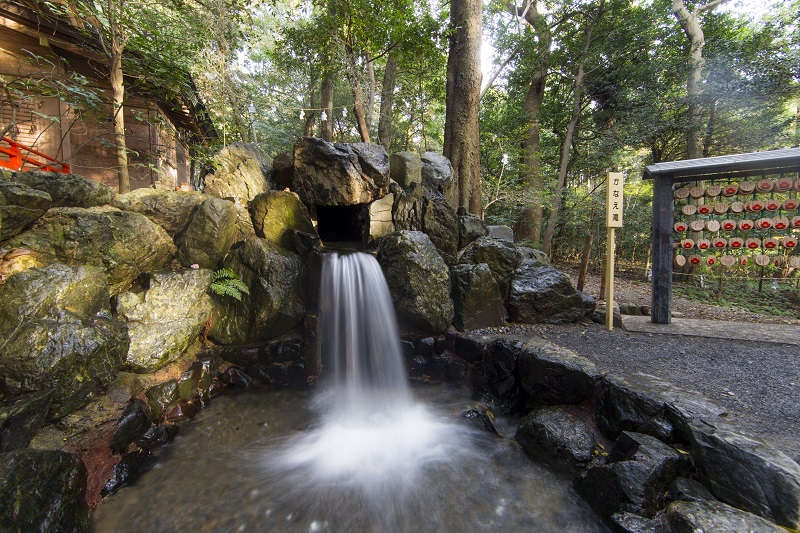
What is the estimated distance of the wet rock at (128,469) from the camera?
3023mm

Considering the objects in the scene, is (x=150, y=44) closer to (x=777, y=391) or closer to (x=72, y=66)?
(x=72, y=66)

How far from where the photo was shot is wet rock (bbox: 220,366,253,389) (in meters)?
4.80

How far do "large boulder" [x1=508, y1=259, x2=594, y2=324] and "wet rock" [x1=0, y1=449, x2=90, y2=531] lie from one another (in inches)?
225

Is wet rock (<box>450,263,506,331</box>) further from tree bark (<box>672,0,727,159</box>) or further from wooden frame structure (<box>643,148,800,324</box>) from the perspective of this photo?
tree bark (<box>672,0,727,159</box>)

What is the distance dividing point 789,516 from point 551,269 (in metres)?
4.53

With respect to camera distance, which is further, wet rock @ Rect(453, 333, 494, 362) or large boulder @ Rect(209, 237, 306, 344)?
wet rock @ Rect(453, 333, 494, 362)

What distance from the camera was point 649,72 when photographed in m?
10.8

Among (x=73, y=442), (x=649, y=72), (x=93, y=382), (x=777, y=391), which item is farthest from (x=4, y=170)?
(x=649, y=72)

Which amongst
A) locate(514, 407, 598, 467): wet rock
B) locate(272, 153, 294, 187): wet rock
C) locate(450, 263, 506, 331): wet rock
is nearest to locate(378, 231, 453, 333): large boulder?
locate(450, 263, 506, 331): wet rock

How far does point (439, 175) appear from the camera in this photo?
7.68 metres

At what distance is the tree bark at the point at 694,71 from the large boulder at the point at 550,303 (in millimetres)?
9073

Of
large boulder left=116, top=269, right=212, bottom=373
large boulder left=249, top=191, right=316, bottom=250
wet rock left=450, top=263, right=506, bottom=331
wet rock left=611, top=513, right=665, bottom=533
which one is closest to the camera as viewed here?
wet rock left=611, top=513, right=665, bottom=533

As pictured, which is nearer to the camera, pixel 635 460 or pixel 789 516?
pixel 789 516

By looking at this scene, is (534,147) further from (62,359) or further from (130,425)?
(62,359)
